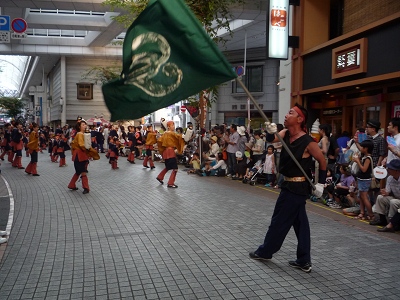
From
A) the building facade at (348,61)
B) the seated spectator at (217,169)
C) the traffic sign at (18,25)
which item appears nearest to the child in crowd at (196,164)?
the seated spectator at (217,169)

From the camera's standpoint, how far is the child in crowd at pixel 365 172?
288 inches

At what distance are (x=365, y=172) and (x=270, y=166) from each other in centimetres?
452

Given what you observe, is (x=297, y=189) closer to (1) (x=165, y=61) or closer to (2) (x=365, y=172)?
(1) (x=165, y=61)

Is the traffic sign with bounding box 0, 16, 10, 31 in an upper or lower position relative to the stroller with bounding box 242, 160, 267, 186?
upper

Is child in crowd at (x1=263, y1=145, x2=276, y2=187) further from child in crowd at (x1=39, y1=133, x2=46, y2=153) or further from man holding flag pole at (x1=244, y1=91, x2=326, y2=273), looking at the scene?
child in crowd at (x1=39, y1=133, x2=46, y2=153)

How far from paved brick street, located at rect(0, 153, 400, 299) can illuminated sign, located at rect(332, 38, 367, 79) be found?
13.6 ft

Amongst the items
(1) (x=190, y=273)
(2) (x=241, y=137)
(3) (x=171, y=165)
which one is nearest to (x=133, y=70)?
(1) (x=190, y=273)

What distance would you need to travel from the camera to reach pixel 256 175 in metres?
12.5

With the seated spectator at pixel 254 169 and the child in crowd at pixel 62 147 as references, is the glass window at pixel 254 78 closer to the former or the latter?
the child in crowd at pixel 62 147

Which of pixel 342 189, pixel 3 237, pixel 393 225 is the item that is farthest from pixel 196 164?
pixel 3 237

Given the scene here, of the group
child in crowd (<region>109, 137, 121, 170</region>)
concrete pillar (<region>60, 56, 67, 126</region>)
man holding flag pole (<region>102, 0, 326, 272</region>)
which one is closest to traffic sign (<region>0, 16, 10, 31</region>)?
child in crowd (<region>109, 137, 121, 170</region>)

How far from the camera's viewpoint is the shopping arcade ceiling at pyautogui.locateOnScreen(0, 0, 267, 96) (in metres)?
19.5

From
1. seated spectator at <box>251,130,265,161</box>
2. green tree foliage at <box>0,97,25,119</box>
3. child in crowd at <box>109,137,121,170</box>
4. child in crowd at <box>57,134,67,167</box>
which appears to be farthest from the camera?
green tree foliage at <box>0,97,25,119</box>

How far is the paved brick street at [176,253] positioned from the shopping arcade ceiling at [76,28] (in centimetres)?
1218
